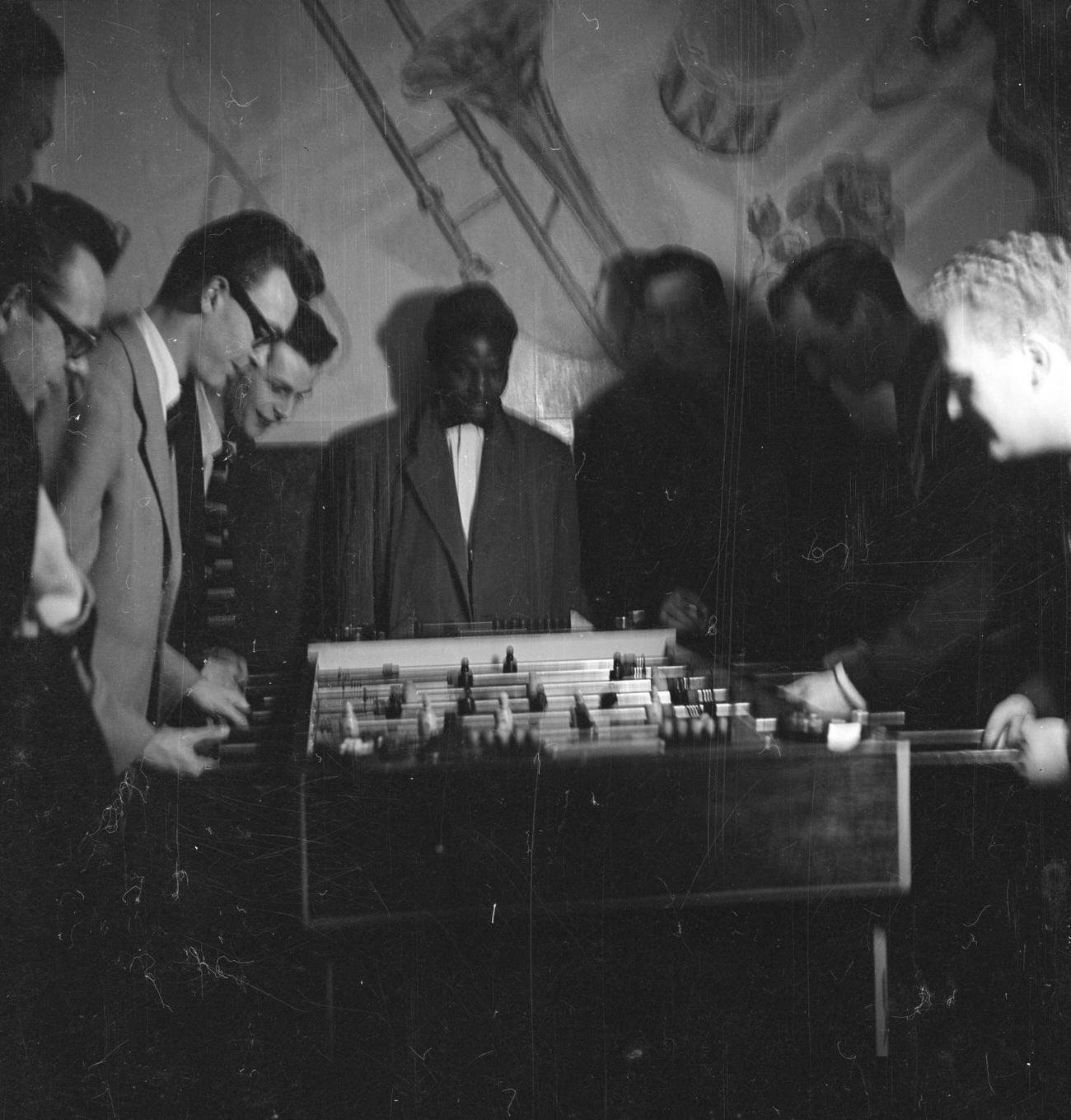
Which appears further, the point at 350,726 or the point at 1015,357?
the point at 1015,357

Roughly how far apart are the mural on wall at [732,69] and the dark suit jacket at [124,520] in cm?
122

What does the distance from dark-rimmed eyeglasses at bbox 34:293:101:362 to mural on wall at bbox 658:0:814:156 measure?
1252 millimetres

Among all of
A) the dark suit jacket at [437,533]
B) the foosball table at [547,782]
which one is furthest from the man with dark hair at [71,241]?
the foosball table at [547,782]

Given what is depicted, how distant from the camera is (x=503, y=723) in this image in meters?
1.92

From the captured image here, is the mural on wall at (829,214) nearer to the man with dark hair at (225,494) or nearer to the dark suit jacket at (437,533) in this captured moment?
the dark suit jacket at (437,533)

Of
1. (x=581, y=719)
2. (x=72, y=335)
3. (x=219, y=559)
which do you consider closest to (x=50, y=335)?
(x=72, y=335)

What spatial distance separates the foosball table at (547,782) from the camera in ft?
6.31

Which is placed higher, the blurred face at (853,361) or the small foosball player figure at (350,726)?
the blurred face at (853,361)

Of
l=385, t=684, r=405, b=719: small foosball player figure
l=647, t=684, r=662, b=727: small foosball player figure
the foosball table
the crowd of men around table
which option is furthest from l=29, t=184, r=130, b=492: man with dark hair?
l=647, t=684, r=662, b=727: small foosball player figure

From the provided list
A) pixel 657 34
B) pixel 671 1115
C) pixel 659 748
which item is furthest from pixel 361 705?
pixel 657 34

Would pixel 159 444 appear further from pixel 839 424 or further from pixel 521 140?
pixel 839 424

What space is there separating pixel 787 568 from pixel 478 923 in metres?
0.99

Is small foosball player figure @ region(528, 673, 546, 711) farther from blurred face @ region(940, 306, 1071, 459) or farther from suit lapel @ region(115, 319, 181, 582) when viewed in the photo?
blurred face @ region(940, 306, 1071, 459)

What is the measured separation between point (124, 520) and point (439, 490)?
2.06 ft
